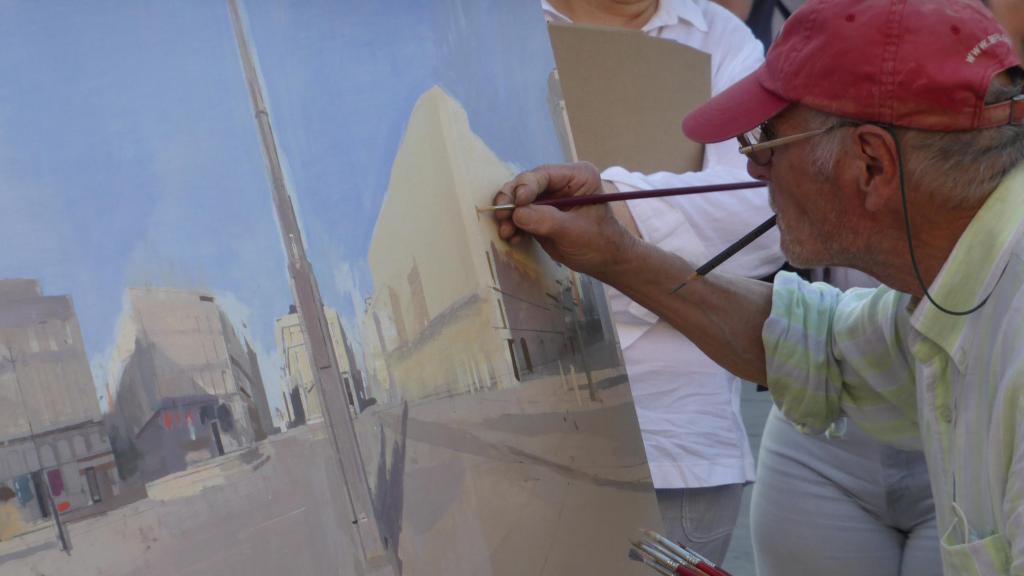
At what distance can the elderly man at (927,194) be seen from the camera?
3.40 feet

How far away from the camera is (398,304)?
41.3 inches

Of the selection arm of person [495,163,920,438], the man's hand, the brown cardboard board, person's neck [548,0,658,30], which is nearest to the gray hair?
arm of person [495,163,920,438]

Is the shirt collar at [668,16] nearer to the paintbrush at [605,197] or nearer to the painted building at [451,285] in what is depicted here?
the paintbrush at [605,197]

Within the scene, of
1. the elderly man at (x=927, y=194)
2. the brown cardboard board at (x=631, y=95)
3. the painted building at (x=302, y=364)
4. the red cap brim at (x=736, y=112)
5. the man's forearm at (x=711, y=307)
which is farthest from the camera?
the brown cardboard board at (x=631, y=95)

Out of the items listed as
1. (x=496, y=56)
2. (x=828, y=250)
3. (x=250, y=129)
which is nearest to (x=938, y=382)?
(x=828, y=250)

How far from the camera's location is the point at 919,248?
1130 millimetres

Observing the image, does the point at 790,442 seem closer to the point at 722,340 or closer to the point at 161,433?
the point at 722,340

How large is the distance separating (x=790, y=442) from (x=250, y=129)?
0.97 m

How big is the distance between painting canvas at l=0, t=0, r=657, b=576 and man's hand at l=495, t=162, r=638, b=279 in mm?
30

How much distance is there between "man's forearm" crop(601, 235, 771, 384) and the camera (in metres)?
1.41

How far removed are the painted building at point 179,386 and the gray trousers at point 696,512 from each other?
77cm

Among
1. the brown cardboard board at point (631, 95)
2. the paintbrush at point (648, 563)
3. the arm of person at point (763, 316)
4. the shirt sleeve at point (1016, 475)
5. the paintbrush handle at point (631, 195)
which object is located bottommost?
the paintbrush at point (648, 563)

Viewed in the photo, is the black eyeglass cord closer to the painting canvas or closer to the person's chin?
the person's chin

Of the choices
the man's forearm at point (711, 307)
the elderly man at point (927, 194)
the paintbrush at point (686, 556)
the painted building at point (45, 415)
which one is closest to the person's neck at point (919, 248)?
the elderly man at point (927, 194)
